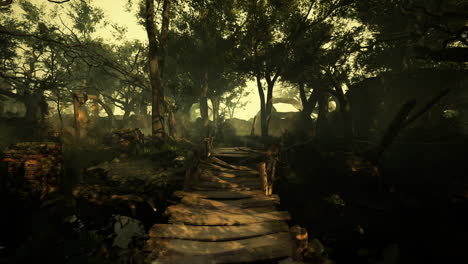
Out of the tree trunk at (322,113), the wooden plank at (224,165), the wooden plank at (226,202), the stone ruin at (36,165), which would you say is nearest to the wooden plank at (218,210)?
the wooden plank at (226,202)

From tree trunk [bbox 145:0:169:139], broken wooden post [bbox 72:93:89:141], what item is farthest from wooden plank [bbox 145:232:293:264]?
broken wooden post [bbox 72:93:89:141]

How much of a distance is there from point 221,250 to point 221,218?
1158 millimetres

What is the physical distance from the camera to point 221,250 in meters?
3.56

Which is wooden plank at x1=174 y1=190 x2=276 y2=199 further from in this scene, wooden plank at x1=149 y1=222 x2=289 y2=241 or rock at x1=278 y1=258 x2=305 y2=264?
rock at x1=278 y1=258 x2=305 y2=264

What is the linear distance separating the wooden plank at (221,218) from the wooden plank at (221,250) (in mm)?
699

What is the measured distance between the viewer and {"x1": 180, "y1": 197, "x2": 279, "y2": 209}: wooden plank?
5555 millimetres

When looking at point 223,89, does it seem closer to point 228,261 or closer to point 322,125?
point 322,125

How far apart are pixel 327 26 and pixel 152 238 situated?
61.6ft

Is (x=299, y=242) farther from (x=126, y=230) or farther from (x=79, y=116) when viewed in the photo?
(x=79, y=116)

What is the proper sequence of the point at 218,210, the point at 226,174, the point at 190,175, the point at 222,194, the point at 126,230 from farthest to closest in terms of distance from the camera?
the point at 226,174
the point at 190,175
the point at 222,194
the point at 126,230
the point at 218,210

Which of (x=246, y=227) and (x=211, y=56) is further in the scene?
(x=211, y=56)

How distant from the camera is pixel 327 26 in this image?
652 inches

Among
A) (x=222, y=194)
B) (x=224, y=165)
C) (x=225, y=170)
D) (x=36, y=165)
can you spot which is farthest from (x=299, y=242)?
(x=36, y=165)

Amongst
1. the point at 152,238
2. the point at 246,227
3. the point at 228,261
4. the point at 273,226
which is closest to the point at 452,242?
the point at 273,226
